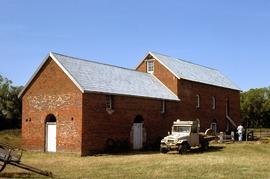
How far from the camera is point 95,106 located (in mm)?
33125

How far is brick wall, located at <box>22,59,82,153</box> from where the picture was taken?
32.6 meters

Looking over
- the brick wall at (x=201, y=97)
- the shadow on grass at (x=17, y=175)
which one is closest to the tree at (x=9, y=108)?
the brick wall at (x=201, y=97)

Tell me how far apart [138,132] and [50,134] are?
7.51m

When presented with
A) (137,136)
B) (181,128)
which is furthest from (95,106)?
(181,128)

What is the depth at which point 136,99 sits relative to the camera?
1454 inches

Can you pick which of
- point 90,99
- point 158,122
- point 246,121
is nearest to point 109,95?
point 90,99

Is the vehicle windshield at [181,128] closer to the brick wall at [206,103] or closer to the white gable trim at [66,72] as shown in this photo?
the white gable trim at [66,72]

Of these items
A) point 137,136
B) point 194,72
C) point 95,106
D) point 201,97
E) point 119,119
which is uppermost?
point 194,72

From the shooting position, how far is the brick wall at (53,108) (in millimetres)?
32562

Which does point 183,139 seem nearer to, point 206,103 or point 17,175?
point 17,175

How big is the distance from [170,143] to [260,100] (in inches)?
2282

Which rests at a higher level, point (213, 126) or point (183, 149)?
point (213, 126)

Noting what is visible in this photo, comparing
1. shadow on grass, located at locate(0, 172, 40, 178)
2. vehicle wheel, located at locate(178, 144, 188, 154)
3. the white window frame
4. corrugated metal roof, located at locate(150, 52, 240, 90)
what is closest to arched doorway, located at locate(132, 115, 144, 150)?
the white window frame

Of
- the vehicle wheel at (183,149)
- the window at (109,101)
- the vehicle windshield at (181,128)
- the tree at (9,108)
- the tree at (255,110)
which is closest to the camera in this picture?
the vehicle wheel at (183,149)
